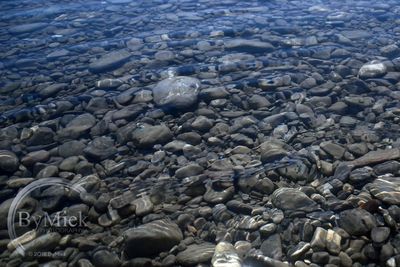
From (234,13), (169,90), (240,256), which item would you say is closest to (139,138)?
(169,90)

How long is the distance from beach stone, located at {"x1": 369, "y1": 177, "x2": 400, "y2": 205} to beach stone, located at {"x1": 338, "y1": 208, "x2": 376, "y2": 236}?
283 millimetres

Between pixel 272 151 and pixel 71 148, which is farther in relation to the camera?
pixel 71 148

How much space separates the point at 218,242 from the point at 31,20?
9.59m

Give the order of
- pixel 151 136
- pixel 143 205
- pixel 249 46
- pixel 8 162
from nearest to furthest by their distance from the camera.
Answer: pixel 143 205
pixel 8 162
pixel 151 136
pixel 249 46

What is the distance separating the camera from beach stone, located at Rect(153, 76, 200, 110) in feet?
16.5

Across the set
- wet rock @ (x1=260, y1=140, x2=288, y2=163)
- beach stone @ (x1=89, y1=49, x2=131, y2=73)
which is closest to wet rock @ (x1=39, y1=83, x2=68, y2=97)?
beach stone @ (x1=89, y1=49, x2=131, y2=73)

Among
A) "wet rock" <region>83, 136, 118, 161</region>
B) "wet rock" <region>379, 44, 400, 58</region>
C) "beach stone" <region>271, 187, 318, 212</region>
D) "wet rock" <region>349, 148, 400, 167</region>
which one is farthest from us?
"wet rock" <region>379, 44, 400, 58</region>

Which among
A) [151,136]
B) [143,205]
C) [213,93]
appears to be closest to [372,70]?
[213,93]

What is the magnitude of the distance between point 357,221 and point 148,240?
1952mm

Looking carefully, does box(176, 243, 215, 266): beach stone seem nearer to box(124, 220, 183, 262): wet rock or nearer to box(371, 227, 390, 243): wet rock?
box(124, 220, 183, 262): wet rock

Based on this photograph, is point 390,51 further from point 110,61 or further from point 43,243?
point 43,243

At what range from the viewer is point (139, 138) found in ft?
14.5

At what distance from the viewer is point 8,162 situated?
162 inches

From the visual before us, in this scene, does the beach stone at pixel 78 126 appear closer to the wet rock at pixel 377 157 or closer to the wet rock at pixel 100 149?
the wet rock at pixel 100 149
